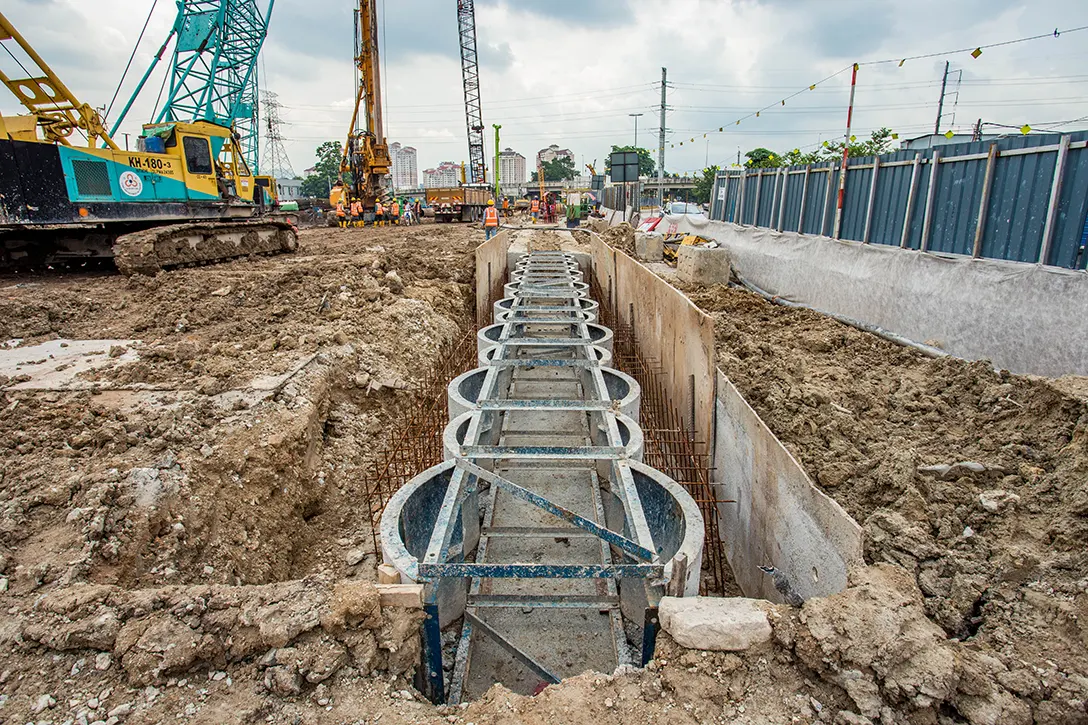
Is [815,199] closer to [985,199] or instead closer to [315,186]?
[985,199]

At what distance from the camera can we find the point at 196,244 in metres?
12.6

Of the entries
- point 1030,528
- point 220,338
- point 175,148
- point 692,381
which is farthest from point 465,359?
point 175,148

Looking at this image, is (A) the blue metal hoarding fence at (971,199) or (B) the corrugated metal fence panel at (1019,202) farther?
(B) the corrugated metal fence panel at (1019,202)

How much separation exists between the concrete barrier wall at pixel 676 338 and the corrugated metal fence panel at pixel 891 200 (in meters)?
3.49

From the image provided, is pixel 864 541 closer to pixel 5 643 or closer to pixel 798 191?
pixel 5 643

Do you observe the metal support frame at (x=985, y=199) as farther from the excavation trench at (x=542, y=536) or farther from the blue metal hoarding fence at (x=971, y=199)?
the excavation trench at (x=542, y=536)

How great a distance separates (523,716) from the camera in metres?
2.46

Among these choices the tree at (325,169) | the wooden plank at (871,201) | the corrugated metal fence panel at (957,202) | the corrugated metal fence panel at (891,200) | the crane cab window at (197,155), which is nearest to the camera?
the corrugated metal fence panel at (957,202)

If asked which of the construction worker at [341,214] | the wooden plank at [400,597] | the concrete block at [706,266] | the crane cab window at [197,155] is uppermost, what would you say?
the crane cab window at [197,155]

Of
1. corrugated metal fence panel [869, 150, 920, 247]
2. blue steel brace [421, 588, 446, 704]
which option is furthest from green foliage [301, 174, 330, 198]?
blue steel brace [421, 588, 446, 704]

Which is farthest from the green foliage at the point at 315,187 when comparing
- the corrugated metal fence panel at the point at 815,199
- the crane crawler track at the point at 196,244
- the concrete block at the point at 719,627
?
the concrete block at the point at 719,627

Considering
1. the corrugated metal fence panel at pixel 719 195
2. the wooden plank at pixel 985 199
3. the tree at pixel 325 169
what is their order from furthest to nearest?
the tree at pixel 325 169
the corrugated metal fence panel at pixel 719 195
the wooden plank at pixel 985 199

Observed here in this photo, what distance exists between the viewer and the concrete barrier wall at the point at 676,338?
584 cm

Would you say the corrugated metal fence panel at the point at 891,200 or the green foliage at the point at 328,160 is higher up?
the green foliage at the point at 328,160
